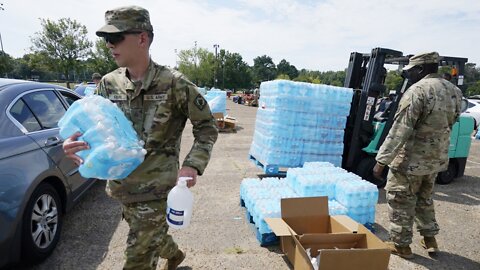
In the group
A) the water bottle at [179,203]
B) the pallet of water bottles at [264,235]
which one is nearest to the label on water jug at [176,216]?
the water bottle at [179,203]

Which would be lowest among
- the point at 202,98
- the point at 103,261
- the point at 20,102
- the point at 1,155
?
the point at 103,261

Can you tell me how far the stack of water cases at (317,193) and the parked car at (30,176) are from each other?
7.24 feet

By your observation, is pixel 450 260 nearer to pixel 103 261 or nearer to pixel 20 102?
pixel 103 261

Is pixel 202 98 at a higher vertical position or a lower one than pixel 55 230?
higher

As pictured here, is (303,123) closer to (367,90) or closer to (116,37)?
(367,90)

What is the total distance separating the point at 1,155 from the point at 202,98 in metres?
1.78

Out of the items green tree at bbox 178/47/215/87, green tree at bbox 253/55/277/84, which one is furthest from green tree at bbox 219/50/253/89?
green tree at bbox 253/55/277/84

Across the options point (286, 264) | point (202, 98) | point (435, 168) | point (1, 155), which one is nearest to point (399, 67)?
point (435, 168)

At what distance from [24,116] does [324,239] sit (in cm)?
327

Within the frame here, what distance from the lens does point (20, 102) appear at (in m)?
3.13

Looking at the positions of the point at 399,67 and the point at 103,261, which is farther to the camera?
the point at 399,67

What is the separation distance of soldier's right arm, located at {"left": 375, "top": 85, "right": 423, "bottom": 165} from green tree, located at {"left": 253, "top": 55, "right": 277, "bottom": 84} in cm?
8859

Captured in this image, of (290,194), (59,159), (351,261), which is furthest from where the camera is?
(290,194)

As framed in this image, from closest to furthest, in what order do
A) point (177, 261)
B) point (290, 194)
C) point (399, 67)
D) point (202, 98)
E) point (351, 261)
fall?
point (202, 98) → point (351, 261) → point (177, 261) → point (290, 194) → point (399, 67)
